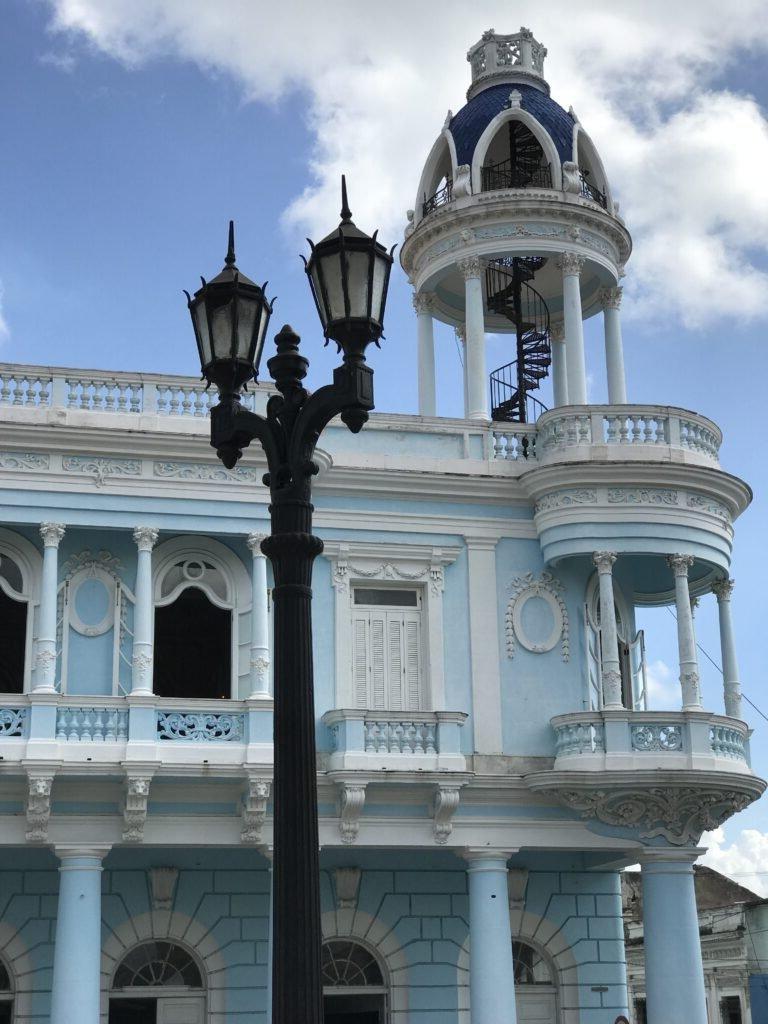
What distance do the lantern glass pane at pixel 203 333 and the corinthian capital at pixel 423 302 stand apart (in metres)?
16.7

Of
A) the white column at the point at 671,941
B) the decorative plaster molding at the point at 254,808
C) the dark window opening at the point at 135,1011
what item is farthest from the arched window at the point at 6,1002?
the white column at the point at 671,941

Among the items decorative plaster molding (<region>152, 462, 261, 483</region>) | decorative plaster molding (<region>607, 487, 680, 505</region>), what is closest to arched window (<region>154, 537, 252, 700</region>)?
decorative plaster molding (<region>152, 462, 261, 483</region>)

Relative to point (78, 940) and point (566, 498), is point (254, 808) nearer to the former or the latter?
point (78, 940)

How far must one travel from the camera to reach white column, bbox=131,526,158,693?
2053cm

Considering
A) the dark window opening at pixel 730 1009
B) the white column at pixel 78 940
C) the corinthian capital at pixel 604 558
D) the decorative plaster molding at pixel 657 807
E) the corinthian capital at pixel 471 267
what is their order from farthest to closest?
the dark window opening at pixel 730 1009
the corinthian capital at pixel 471 267
the corinthian capital at pixel 604 558
the decorative plaster molding at pixel 657 807
the white column at pixel 78 940

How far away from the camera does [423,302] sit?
26.7 m

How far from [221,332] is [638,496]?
1326 centimetres

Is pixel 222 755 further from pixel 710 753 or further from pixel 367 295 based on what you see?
pixel 367 295

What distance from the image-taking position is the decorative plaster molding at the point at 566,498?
Answer: 22.4 meters

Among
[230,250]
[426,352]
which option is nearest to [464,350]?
[426,352]

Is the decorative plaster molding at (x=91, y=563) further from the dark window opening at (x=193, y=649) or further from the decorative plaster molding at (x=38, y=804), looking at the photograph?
the decorative plaster molding at (x=38, y=804)

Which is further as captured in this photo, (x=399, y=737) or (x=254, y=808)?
(x=399, y=737)

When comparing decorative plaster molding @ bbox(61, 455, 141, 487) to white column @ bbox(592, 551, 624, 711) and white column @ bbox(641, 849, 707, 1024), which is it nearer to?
white column @ bbox(592, 551, 624, 711)

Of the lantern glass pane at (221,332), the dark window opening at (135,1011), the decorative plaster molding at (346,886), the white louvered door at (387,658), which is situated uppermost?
the white louvered door at (387,658)
